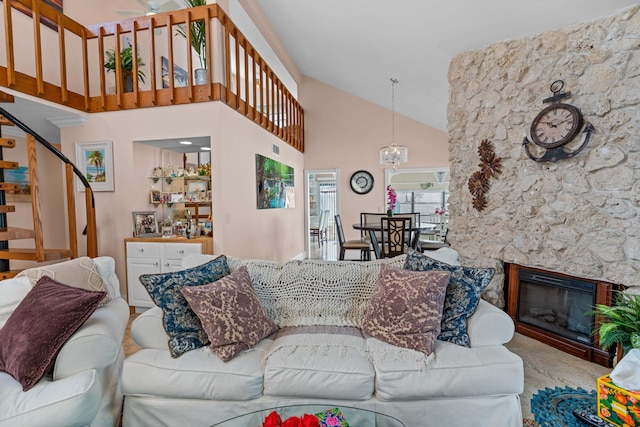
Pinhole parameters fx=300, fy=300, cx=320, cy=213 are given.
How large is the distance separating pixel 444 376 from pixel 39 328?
1923 mm

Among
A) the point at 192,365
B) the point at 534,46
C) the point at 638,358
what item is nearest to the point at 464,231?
the point at 534,46

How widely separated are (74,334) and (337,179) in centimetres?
566

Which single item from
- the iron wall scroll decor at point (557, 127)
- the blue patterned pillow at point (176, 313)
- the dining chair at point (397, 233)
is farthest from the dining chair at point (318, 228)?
the blue patterned pillow at point (176, 313)

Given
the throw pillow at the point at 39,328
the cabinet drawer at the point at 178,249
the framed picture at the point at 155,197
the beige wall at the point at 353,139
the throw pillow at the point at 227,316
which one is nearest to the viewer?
the throw pillow at the point at 39,328

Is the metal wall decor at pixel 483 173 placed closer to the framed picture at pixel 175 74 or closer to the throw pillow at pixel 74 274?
the throw pillow at pixel 74 274

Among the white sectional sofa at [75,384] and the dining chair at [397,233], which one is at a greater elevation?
the dining chair at [397,233]

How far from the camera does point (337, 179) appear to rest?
670 centimetres

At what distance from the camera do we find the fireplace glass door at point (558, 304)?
244 cm

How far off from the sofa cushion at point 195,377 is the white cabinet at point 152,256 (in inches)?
70.7

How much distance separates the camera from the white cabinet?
329 cm

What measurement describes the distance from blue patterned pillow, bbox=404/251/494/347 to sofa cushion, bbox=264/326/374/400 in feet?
1.72

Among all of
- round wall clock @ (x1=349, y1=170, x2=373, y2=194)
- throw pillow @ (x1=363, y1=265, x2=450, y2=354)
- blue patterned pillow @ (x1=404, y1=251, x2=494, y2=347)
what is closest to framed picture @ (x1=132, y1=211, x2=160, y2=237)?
throw pillow @ (x1=363, y1=265, x2=450, y2=354)

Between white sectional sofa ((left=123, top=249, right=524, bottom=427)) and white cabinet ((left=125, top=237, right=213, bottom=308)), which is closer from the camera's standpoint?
white sectional sofa ((left=123, top=249, right=524, bottom=427))

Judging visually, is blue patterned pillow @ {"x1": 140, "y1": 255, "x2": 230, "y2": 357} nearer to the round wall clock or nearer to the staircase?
the staircase
